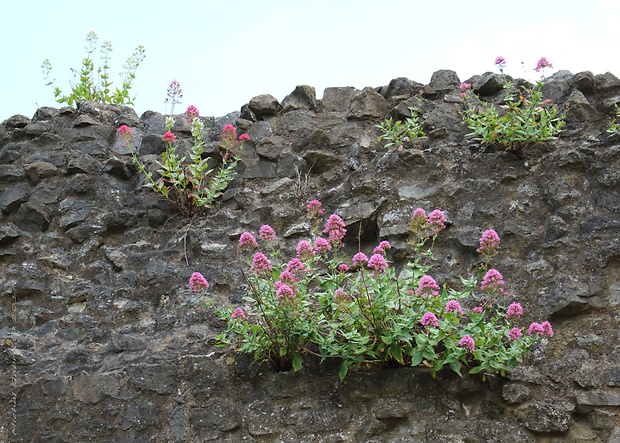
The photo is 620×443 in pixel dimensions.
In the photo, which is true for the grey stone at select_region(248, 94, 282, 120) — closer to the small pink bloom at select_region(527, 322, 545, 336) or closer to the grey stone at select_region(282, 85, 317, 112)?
the grey stone at select_region(282, 85, 317, 112)

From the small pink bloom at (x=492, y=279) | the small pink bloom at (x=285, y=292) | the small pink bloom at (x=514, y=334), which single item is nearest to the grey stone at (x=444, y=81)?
the small pink bloom at (x=492, y=279)

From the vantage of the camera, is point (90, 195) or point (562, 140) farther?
point (90, 195)

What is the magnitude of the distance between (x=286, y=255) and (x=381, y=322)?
107cm

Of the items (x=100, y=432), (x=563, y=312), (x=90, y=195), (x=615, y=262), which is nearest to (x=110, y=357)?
(x=100, y=432)

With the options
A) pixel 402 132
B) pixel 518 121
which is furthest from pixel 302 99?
pixel 518 121

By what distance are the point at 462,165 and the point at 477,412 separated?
5.52 ft

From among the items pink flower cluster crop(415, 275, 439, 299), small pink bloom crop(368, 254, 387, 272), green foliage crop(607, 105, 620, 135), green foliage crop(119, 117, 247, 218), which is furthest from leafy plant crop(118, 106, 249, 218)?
green foliage crop(607, 105, 620, 135)

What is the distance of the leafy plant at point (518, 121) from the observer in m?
3.79

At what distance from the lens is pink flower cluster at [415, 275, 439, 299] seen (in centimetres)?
270

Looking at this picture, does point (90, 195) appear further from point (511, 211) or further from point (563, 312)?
point (563, 312)

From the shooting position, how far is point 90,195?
164 inches

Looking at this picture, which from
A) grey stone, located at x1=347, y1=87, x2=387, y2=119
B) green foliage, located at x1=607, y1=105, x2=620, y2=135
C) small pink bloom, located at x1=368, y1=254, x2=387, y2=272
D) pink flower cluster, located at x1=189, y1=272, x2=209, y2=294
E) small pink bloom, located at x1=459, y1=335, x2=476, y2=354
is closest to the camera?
small pink bloom, located at x1=459, y1=335, x2=476, y2=354

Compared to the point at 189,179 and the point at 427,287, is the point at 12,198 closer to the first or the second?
the point at 189,179

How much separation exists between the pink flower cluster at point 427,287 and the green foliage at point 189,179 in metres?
1.76
